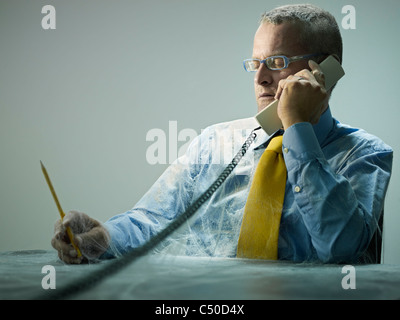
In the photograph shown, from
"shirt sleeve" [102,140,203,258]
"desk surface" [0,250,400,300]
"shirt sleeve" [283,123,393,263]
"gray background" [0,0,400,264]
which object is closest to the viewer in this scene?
"desk surface" [0,250,400,300]

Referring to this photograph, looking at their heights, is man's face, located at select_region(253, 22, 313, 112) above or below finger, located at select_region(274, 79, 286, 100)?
above

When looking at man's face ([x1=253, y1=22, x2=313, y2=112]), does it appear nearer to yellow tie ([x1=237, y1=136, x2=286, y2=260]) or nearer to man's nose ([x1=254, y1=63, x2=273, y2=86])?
man's nose ([x1=254, y1=63, x2=273, y2=86])

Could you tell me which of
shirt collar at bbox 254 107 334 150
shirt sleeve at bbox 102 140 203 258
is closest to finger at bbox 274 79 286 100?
shirt collar at bbox 254 107 334 150

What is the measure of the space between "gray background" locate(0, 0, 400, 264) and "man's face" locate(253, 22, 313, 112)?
39cm

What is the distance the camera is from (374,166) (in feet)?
3.44

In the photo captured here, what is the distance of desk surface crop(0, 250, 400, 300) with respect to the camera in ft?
1.72

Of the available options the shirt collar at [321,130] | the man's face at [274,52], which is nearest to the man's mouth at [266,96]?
the man's face at [274,52]

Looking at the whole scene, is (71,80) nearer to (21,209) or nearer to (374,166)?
(21,209)

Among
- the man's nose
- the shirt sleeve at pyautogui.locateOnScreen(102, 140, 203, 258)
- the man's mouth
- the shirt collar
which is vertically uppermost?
the man's nose

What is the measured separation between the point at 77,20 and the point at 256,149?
106cm

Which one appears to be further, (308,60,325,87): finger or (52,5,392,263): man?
(308,60,325,87): finger

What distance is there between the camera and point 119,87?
66.9 inches

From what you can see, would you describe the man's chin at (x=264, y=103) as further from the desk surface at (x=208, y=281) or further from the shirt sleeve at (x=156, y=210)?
the desk surface at (x=208, y=281)
